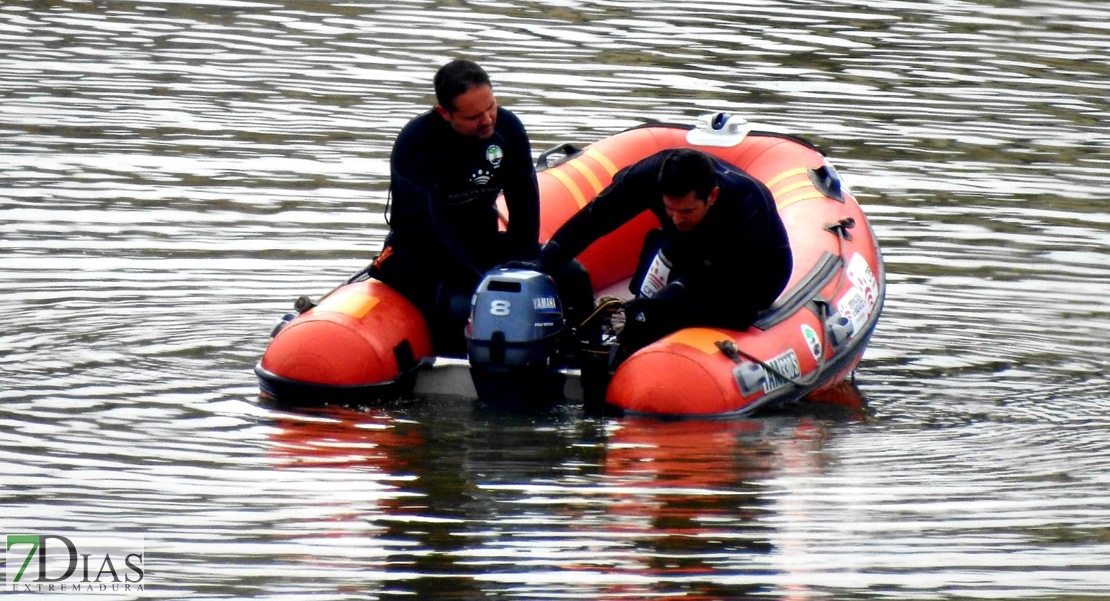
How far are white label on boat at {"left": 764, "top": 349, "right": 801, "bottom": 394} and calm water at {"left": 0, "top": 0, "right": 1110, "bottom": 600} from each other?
0.53 ft

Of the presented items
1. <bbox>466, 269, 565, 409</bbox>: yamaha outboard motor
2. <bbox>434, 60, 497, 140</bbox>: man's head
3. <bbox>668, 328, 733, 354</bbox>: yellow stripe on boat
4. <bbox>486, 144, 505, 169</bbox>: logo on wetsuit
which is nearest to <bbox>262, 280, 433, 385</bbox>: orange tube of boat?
<bbox>466, 269, 565, 409</bbox>: yamaha outboard motor

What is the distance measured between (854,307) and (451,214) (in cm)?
167

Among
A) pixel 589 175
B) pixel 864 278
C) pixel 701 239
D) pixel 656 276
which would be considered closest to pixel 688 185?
pixel 701 239

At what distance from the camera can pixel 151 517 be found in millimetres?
5340

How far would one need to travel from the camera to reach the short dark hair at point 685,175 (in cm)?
641

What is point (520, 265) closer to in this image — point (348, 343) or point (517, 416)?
point (517, 416)

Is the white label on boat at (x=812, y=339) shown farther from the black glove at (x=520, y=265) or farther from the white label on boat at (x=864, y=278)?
the black glove at (x=520, y=265)

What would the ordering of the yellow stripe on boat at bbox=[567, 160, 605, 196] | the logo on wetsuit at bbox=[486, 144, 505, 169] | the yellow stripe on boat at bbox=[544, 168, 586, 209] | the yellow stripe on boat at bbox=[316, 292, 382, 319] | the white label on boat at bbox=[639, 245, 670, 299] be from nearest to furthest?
the yellow stripe on boat at bbox=[316, 292, 382, 319], the logo on wetsuit at bbox=[486, 144, 505, 169], the white label on boat at bbox=[639, 245, 670, 299], the yellow stripe on boat at bbox=[544, 168, 586, 209], the yellow stripe on boat at bbox=[567, 160, 605, 196]

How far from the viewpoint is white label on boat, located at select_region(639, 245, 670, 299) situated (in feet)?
23.3

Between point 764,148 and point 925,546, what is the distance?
11.8ft

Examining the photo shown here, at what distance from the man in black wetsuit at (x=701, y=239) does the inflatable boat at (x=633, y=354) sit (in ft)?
0.26

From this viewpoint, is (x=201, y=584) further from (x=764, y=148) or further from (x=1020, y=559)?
(x=764, y=148)

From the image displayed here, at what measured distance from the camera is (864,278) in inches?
299

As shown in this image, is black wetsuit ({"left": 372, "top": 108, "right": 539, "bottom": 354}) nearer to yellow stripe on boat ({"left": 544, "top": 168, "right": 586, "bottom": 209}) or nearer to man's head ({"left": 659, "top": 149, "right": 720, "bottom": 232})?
man's head ({"left": 659, "top": 149, "right": 720, "bottom": 232})
